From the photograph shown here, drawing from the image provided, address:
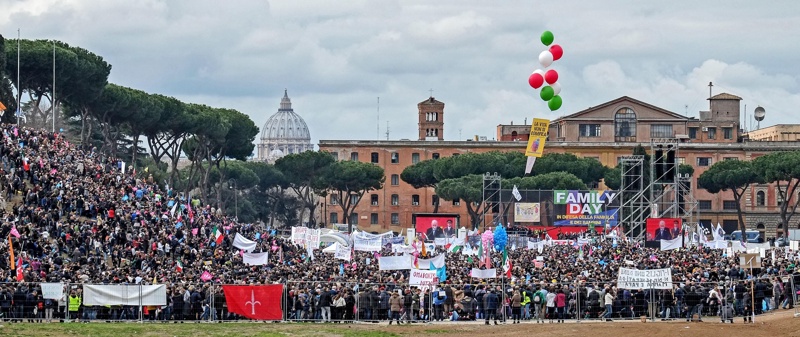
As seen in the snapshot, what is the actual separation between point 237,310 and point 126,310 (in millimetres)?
2876

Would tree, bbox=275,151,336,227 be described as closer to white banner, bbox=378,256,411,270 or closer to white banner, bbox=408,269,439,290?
white banner, bbox=378,256,411,270

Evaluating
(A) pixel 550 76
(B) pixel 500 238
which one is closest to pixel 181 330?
(A) pixel 550 76

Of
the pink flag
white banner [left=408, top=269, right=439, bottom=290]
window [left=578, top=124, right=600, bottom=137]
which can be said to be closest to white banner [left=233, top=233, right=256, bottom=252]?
the pink flag

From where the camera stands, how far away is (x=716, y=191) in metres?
136

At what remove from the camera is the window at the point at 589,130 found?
147500mm

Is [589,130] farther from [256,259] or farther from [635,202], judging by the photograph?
[256,259]

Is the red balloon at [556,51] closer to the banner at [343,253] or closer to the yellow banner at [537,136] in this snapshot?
the yellow banner at [537,136]

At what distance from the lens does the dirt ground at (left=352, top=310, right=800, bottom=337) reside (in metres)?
35.3

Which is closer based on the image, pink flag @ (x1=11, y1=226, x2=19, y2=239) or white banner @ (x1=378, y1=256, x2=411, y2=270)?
pink flag @ (x1=11, y1=226, x2=19, y2=239)

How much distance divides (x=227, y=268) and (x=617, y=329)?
711 inches

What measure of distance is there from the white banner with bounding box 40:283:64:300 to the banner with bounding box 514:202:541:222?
2617 inches

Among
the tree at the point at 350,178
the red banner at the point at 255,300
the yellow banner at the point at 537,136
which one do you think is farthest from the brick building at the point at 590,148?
the yellow banner at the point at 537,136

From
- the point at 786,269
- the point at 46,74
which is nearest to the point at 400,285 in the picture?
the point at 786,269

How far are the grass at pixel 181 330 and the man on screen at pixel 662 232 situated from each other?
3358cm
